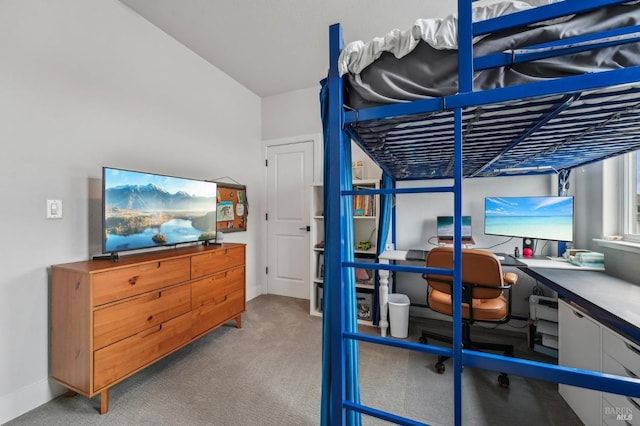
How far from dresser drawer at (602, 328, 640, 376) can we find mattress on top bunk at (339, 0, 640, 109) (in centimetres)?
123

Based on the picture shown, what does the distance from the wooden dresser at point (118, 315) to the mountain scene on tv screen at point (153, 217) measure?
0.49 feet

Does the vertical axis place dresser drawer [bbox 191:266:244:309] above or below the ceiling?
below

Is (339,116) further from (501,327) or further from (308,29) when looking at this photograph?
(501,327)

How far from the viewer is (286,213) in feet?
12.5

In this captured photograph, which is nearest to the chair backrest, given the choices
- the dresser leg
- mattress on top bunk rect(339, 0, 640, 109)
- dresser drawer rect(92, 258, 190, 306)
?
mattress on top bunk rect(339, 0, 640, 109)

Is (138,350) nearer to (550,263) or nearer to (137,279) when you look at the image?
(137,279)

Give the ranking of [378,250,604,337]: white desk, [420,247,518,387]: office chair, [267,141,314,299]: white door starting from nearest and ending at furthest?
[420,247,518,387]: office chair < [378,250,604,337]: white desk < [267,141,314,299]: white door

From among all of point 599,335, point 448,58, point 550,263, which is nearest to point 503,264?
point 550,263

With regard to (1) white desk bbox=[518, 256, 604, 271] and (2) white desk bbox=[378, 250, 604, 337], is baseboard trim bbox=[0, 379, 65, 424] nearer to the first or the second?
(2) white desk bbox=[378, 250, 604, 337]

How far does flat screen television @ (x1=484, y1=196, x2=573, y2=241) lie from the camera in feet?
7.72

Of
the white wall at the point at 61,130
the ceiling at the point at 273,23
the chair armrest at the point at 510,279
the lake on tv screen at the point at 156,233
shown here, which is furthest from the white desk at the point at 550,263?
the white wall at the point at 61,130

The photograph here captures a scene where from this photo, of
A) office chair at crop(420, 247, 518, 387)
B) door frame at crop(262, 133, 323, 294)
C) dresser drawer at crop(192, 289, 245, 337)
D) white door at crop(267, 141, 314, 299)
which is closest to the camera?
office chair at crop(420, 247, 518, 387)

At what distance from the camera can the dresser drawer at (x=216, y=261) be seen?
2.29 meters

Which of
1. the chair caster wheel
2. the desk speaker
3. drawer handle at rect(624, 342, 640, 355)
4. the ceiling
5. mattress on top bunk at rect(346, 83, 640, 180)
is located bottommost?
the chair caster wheel
